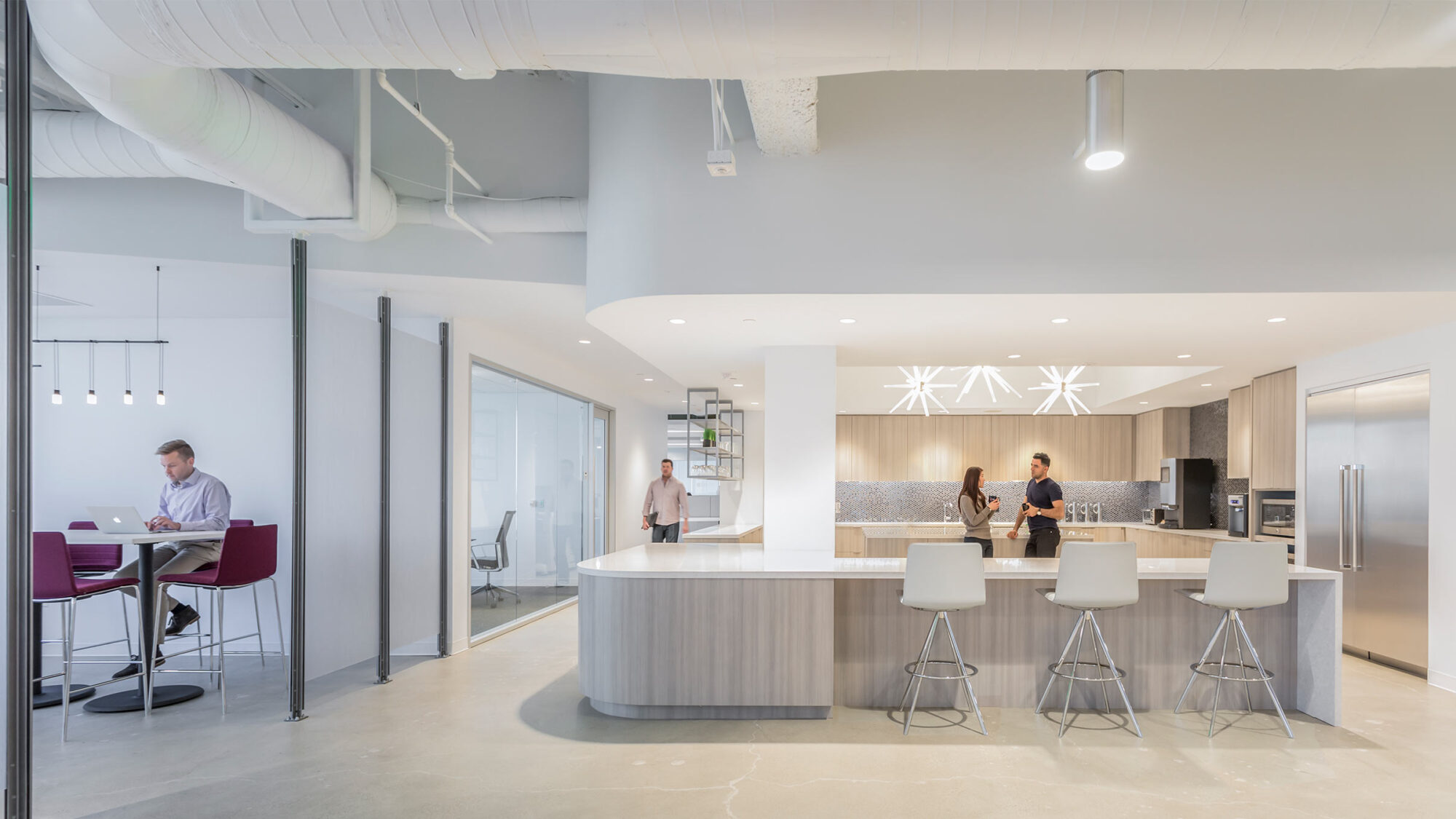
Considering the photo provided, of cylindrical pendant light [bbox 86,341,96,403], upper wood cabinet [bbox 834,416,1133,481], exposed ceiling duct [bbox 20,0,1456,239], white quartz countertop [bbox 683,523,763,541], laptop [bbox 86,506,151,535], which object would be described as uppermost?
exposed ceiling duct [bbox 20,0,1456,239]

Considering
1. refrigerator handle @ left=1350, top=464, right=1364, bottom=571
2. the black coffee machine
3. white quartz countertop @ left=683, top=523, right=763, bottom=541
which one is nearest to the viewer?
refrigerator handle @ left=1350, top=464, right=1364, bottom=571

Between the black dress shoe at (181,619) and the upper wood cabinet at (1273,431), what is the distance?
8411mm

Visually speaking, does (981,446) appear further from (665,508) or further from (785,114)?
(785,114)

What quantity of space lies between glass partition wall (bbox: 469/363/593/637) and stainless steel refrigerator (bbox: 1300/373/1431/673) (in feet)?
21.1

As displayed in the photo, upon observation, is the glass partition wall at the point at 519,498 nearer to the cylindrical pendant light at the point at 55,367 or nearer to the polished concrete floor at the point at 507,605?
the polished concrete floor at the point at 507,605

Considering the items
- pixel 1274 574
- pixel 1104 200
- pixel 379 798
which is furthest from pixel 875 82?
pixel 379 798

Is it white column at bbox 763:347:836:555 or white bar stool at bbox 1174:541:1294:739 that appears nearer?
white bar stool at bbox 1174:541:1294:739

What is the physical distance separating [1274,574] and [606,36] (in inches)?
167

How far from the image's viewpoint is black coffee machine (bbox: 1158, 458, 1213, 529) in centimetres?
906

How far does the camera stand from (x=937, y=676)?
4812mm

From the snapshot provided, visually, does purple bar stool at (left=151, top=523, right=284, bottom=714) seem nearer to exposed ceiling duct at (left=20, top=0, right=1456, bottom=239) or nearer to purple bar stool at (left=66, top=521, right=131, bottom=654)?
purple bar stool at (left=66, top=521, right=131, bottom=654)

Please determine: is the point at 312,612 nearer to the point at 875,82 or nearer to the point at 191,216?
the point at 191,216

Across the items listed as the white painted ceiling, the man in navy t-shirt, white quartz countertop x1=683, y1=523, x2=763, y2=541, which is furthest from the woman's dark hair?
white quartz countertop x1=683, y1=523, x2=763, y2=541

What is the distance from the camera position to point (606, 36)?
2150 mm
